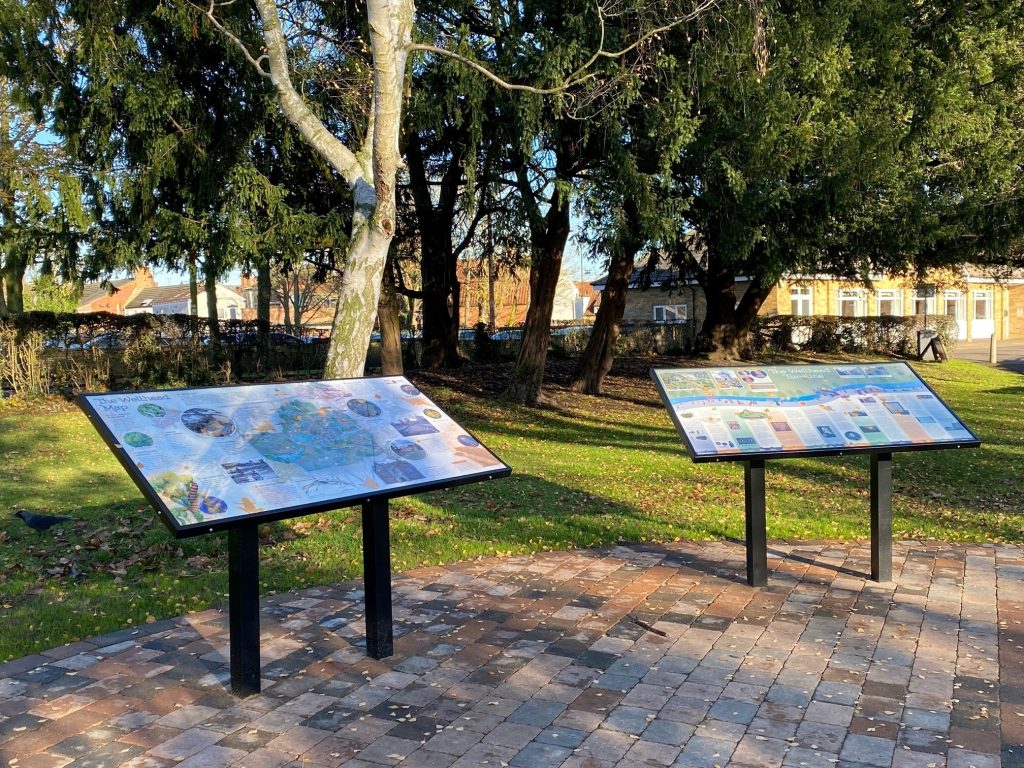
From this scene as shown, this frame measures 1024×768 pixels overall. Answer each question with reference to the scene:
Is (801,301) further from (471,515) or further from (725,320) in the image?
(471,515)

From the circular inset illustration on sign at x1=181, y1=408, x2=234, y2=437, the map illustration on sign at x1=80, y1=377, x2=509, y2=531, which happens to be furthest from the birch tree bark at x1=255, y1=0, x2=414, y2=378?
the circular inset illustration on sign at x1=181, y1=408, x2=234, y2=437

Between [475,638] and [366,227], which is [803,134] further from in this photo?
[475,638]

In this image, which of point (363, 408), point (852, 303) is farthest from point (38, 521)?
point (852, 303)

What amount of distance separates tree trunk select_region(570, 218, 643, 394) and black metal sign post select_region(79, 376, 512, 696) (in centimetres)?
1147

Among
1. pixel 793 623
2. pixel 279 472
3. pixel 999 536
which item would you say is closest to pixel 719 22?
pixel 999 536

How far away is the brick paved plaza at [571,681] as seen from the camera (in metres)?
3.79

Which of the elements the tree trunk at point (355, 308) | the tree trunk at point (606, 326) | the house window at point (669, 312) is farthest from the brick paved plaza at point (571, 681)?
the house window at point (669, 312)

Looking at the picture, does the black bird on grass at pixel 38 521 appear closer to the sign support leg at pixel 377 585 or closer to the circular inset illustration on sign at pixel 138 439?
the sign support leg at pixel 377 585

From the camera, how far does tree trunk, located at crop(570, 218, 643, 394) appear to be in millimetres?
17703

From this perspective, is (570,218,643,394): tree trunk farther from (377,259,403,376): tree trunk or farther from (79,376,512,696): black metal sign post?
(79,376,512,696): black metal sign post

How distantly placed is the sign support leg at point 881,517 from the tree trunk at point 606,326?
10124 mm

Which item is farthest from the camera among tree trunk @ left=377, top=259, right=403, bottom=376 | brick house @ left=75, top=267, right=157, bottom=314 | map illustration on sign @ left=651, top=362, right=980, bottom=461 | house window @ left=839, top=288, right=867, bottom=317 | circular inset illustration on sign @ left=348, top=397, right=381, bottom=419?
brick house @ left=75, top=267, right=157, bottom=314

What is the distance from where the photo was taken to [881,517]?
→ 6.20 meters

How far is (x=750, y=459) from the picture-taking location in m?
5.64
